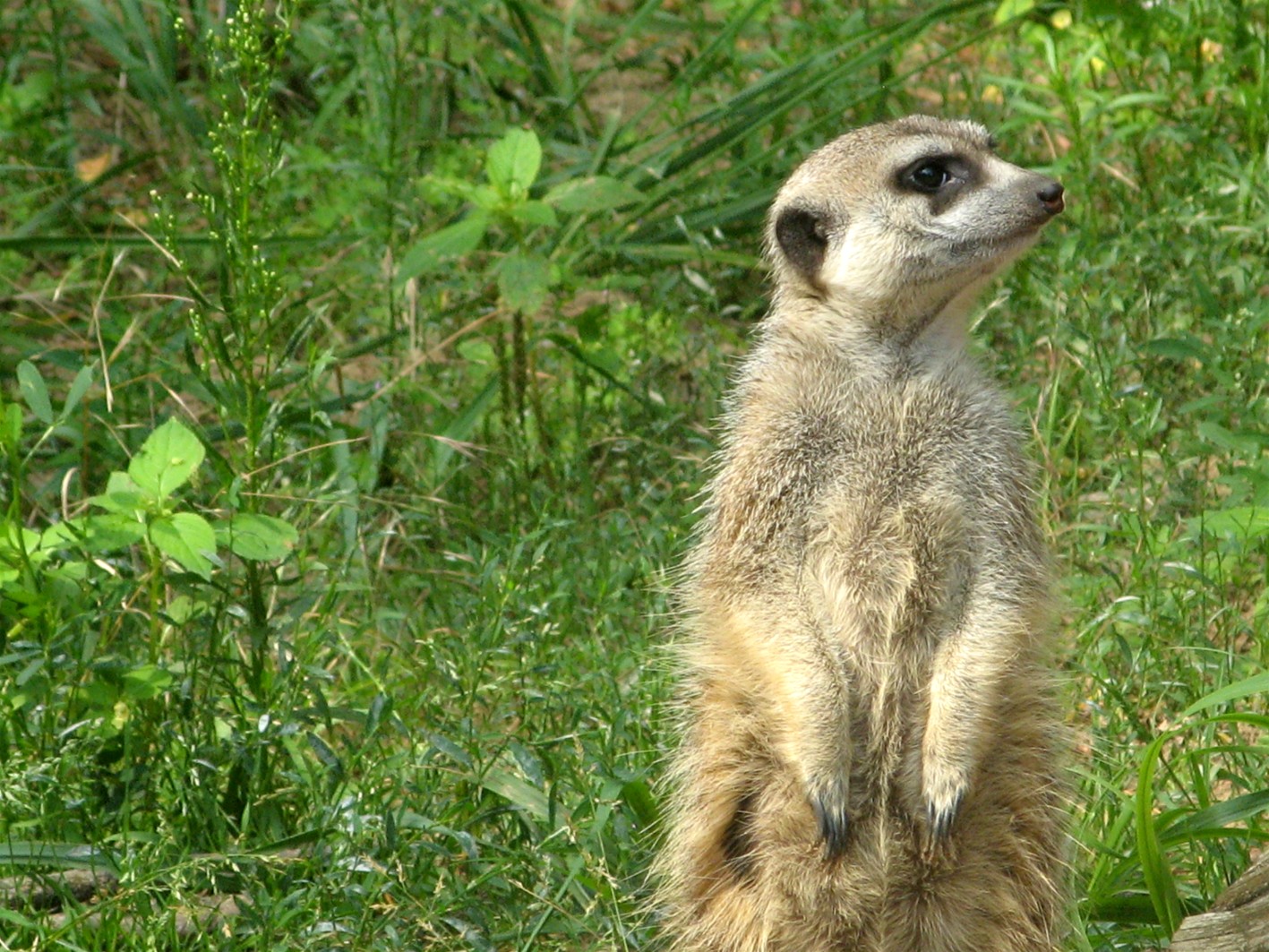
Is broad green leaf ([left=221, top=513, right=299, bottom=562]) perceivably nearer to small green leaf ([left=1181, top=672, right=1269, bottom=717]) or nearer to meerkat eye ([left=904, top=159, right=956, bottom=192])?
meerkat eye ([left=904, top=159, right=956, bottom=192])

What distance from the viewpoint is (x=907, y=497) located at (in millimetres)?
2967

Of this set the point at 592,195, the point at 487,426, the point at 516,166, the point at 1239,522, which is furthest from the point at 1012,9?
the point at 1239,522

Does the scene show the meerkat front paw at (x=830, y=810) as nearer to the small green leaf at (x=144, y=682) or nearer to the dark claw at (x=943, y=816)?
the dark claw at (x=943, y=816)

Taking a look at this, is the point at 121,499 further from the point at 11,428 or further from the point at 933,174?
the point at 933,174

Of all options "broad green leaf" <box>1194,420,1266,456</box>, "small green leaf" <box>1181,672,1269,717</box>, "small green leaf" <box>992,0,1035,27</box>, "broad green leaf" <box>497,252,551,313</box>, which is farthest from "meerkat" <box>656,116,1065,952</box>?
"small green leaf" <box>992,0,1035,27</box>

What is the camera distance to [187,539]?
3047 millimetres

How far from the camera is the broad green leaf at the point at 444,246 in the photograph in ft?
14.1

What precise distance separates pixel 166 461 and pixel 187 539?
0.19 metres

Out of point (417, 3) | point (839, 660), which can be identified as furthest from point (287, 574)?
point (417, 3)

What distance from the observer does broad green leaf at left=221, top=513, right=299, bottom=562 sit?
3.08 m

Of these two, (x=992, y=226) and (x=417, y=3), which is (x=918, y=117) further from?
(x=417, y=3)

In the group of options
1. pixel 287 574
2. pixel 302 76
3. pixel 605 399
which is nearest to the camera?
pixel 287 574

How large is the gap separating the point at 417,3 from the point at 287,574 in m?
2.19

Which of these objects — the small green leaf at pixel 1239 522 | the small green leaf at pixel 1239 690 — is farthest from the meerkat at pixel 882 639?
the small green leaf at pixel 1239 522
